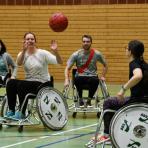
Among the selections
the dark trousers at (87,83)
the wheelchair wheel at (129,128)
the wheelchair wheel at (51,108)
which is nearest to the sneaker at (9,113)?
the wheelchair wheel at (51,108)

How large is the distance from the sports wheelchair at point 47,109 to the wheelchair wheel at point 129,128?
2035mm

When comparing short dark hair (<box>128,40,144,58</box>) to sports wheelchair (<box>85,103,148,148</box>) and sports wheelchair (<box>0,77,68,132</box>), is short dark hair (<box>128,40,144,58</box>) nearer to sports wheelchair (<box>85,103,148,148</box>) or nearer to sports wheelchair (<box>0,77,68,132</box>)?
sports wheelchair (<box>85,103,148,148</box>)

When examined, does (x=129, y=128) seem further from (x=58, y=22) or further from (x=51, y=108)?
(x=58, y=22)

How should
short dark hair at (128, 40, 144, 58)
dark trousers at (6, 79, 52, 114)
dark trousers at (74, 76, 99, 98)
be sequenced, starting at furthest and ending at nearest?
dark trousers at (74, 76, 99, 98), dark trousers at (6, 79, 52, 114), short dark hair at (128, 40, 144, 58)

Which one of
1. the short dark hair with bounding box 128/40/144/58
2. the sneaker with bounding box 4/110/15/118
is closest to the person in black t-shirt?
the short dark hair with bounding box 128/40/144/58

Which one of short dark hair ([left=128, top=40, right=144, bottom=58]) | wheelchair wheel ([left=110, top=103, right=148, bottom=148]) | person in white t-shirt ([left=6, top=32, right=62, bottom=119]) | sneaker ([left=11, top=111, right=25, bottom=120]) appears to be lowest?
sneaker ([left=11, top=111, right=25, bottom=120])

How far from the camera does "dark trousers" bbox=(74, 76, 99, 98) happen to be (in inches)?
351

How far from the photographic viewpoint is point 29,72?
7656mm

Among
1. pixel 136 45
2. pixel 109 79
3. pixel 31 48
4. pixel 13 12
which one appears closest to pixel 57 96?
pixel 31 48

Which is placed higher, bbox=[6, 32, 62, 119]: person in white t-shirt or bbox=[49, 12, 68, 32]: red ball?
bbox=[49, 12, 68, 32]: red ball

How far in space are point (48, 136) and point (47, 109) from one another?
0.44 m

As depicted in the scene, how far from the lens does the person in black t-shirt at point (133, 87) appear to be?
5.16 metres

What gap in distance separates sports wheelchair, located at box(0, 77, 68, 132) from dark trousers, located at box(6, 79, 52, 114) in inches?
3.3

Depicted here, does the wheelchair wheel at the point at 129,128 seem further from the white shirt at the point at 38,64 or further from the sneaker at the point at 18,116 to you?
the white shirt at the point at 38,64
